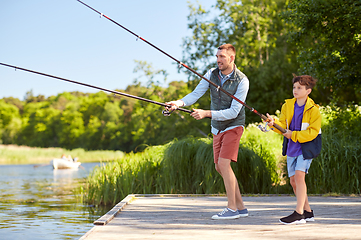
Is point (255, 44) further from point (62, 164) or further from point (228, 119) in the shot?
point (228, 119)

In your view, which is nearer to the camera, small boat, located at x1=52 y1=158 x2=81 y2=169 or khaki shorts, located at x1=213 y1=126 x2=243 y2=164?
khaki shorts, located at x1=213 y1=126 x2=243 y2=164

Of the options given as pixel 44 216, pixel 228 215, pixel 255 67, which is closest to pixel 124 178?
pixel 44 216

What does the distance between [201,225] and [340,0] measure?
6994 mm

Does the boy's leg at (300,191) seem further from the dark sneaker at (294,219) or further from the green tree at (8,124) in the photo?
the green tree at (8,124)

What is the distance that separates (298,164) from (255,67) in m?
18.9

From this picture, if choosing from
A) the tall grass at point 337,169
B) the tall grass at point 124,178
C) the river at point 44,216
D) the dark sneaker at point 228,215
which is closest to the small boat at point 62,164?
the river at point 44,216

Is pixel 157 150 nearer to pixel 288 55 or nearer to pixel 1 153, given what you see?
pixel 288 55

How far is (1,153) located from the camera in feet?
112

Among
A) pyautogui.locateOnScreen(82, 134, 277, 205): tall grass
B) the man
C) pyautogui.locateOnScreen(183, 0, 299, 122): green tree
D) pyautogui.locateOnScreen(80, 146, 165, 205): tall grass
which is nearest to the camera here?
the man

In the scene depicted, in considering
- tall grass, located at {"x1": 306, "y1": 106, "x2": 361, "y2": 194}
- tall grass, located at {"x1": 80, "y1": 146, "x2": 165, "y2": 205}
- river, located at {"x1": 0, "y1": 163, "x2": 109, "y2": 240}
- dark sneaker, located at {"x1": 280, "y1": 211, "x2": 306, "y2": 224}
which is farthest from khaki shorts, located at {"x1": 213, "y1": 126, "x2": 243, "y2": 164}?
tall grass, located at {"x1": 80, "y1": 146, "x2": 165, "y2": 205}

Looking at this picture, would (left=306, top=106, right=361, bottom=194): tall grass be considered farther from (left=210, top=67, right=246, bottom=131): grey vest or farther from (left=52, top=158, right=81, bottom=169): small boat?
(left=52, top=158, right=81, bottom=169): small boat

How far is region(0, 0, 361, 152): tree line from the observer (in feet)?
29.9

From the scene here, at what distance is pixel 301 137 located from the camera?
11.5ft

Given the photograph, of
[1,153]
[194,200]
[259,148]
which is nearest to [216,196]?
[194,200]
